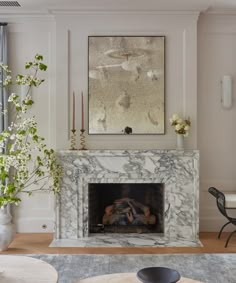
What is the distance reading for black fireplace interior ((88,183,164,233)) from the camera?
5.31 m

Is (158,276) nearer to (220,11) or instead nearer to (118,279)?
(118,279)

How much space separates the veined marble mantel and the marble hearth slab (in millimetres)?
35

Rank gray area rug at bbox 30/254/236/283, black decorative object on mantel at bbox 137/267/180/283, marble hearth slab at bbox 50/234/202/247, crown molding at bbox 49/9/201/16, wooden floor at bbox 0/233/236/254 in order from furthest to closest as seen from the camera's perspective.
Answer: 1. crown molding at bbox 49/9/201/16
2. marble hearth slab at bbox 50/234/202/247
3. wooden floor at bbox 0/233/236/254
4. gray area rug at bbox 30/254/236/283
5. black decorative object on mantel at bbox 137/267/180/283

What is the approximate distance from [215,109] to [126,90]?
1178mm

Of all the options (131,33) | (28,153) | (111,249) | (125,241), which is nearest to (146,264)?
(111,249)

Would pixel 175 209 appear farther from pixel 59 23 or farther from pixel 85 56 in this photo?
pixel 59 23

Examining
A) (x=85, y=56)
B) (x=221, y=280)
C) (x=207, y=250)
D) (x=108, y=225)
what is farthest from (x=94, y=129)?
(x=221, y=280)

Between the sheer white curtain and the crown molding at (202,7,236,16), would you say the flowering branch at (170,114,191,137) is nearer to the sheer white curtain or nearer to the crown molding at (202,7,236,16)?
the crown molding at (202,7,236,16)

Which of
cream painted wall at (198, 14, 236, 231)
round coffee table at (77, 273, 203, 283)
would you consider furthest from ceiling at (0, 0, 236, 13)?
round coffee table at (77, 273, 203, 283)

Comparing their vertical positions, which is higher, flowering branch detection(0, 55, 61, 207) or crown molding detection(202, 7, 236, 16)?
crown molding detection(202, 7, 236, 16)

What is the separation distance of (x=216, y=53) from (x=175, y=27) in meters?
0.65

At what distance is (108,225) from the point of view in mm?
5387

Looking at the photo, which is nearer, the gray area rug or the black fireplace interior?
the gray area rug

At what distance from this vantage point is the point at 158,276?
2.29m
